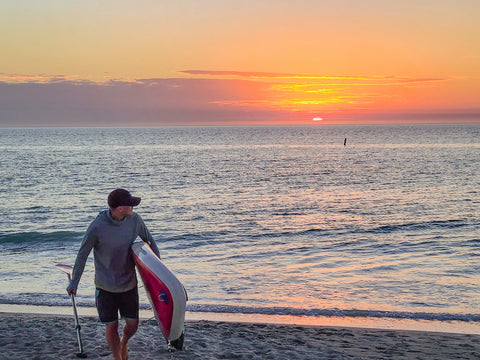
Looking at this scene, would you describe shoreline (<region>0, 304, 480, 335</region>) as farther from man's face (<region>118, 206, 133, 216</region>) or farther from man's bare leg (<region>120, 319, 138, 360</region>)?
man's face (<region>118, 206, 133, 216</region>)

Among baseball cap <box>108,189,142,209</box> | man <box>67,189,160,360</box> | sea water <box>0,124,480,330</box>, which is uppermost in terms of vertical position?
baseball cap <box>108,189,142,209</box>

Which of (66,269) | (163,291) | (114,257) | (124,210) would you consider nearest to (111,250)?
(114,257)

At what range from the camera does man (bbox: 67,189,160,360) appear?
544cm

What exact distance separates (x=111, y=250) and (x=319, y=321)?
5.16m

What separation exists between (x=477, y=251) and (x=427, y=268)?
11.2 ft

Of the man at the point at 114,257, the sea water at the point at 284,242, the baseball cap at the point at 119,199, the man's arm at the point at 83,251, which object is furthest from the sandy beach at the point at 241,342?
the baseball cap at the point at 119,199

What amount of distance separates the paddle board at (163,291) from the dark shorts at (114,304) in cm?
27

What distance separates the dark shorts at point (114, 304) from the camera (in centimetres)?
564

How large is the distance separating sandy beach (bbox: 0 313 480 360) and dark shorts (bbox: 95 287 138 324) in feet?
5.05

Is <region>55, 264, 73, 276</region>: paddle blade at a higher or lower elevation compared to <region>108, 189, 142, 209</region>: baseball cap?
lower

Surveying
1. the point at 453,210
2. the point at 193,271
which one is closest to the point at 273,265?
the point at 193,271

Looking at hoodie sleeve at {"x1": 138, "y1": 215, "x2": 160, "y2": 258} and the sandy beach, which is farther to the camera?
the sandy beach

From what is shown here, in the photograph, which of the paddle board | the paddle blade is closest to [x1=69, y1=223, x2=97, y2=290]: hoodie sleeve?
the paddle board

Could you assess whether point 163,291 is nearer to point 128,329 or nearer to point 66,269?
point 128,329
